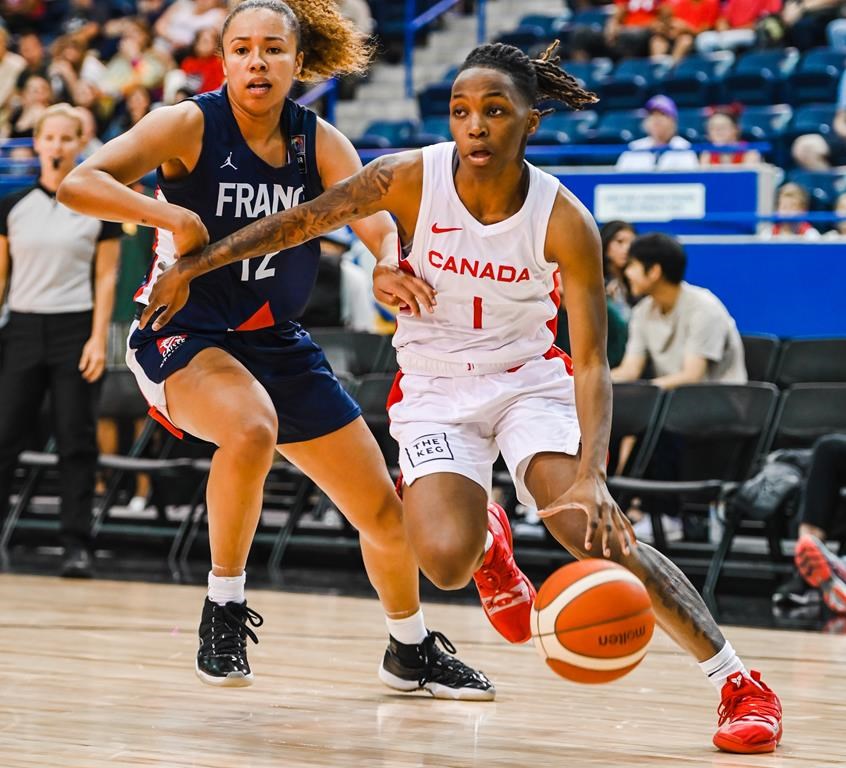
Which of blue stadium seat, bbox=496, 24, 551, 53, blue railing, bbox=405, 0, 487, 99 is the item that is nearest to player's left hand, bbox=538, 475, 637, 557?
blue stadium seat, bbox=496, 24, 551, 53

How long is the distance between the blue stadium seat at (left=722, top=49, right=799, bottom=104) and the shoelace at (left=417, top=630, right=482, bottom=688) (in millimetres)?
8251

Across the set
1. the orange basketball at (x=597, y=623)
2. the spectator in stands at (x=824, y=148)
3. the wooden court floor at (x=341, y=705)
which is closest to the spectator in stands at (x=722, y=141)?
the spectator in stands at (x=824, y=148)

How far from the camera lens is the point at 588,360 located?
3.67 m

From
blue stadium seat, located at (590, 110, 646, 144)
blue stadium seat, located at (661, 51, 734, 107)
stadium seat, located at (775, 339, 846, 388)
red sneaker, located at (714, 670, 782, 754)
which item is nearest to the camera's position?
red sneaker, located at (714, 670, 782, 754)

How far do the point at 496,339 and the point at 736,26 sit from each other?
9583 millimetres

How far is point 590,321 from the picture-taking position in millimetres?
3670

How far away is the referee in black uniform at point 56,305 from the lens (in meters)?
7.34

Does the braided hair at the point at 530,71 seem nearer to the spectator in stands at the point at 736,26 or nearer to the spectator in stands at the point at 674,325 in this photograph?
the spectator in stands at the point at 674,325

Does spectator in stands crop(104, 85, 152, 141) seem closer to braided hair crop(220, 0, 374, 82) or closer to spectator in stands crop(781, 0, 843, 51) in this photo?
spectator in stands crop(781, 0, 843, 51)

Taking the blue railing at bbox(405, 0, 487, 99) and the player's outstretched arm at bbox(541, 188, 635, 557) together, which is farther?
the blue railing at bbox(405, 0, 487, 99)

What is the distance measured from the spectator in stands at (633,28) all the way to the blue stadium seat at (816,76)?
1.49 metres

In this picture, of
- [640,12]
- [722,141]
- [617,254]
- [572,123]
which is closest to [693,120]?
[572,123]

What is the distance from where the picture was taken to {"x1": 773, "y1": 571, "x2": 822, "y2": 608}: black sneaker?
675 cm

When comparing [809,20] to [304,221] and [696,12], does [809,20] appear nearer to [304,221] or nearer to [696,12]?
[696,12]
